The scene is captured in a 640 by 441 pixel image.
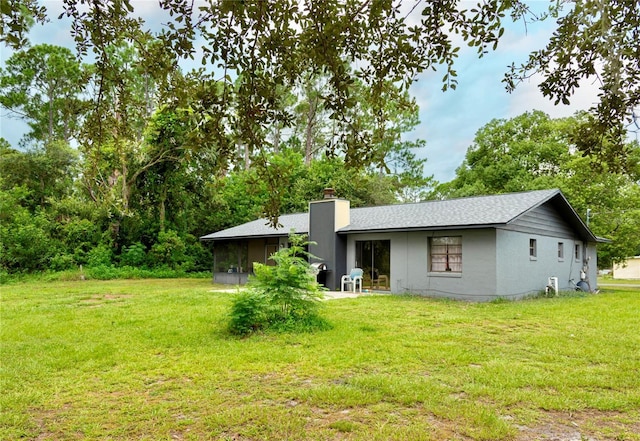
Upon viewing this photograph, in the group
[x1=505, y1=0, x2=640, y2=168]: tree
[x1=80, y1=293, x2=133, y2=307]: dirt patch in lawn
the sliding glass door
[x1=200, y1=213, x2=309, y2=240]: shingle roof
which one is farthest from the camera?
[x1=200, y1=213, x2=309, y2=240]: shingle roof

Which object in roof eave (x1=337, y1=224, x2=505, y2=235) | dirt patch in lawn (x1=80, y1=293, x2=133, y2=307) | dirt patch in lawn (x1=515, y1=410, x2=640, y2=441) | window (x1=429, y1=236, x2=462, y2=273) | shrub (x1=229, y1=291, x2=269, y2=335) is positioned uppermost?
roof eave (x1=337, y1=224, x2=505, y2=235)

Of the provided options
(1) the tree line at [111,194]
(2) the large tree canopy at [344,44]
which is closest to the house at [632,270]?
(1) the tree line at [111,194]

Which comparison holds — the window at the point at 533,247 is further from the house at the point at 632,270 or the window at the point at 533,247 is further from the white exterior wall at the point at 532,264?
the house at the point at 632,270

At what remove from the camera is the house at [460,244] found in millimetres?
12656

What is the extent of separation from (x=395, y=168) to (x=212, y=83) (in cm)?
3347

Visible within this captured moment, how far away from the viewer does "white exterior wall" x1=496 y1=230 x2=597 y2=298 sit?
12.7 meters

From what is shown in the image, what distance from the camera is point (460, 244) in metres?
13.2

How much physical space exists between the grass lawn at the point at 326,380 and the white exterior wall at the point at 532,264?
3805 millimetres

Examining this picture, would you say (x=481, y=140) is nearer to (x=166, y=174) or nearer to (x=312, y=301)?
(x=166, y=174)

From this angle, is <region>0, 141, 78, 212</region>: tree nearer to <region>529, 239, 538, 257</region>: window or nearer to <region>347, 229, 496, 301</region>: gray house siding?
<region>347, 229, 496, 301</region>: gray house siding

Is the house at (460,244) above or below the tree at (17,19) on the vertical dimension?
below

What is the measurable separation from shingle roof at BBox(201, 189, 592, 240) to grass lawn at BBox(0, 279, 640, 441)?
171 inches

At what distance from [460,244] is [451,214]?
1.30 m

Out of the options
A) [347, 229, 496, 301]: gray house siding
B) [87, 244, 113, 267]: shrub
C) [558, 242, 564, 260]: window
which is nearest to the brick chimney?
[347, 229, 496, 301]: gray house siding
